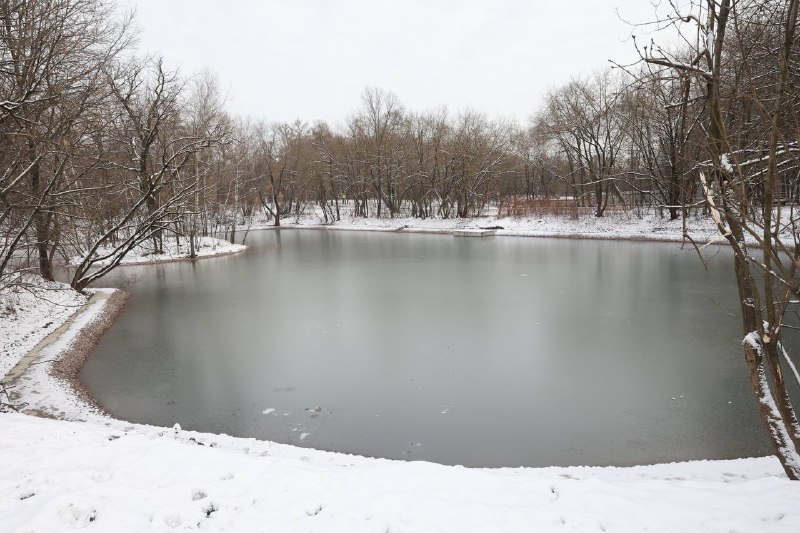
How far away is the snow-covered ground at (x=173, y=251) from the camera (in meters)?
22.4

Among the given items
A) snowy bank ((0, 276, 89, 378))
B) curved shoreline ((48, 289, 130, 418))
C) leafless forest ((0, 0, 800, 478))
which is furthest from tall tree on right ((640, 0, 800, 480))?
snowy bank ((0, 276, 89, 378))

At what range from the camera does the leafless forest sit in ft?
11.1

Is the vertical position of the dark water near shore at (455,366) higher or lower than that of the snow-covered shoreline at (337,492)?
lower

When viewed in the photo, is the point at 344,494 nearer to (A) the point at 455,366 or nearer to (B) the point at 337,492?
(B) the point at 337,492

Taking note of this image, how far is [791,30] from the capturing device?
9.34 feet

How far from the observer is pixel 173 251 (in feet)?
79.8

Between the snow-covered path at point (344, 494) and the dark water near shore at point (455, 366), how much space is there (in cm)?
91

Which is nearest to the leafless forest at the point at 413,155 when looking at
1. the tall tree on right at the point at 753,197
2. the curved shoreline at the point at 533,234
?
the tall tree on right at the point at 753,197

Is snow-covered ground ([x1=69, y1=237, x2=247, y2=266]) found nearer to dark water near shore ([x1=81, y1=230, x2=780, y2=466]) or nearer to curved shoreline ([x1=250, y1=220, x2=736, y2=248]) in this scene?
dark water near shore ([x1=81, y1=230, x2=780, y2=466])

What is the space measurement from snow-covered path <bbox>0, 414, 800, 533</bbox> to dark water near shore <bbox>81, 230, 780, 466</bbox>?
91 centimetres

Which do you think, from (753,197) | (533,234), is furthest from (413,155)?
(753,197)

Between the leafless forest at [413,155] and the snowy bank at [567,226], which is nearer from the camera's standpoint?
the leafless forest at [413,155]

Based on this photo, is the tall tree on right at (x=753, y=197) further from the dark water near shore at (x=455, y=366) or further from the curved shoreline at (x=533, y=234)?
the curved shoreline at (x=533, y=234)

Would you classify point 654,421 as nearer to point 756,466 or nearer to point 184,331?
point 756,466
